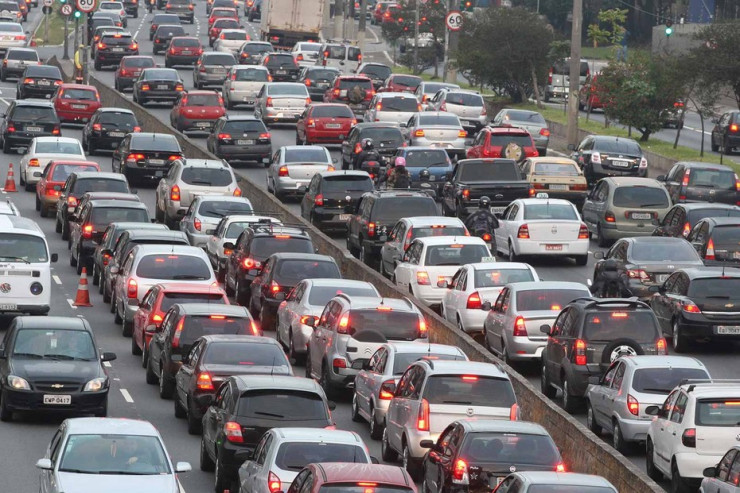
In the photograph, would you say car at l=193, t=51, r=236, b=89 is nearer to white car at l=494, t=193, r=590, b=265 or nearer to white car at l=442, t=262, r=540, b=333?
white car at l=494, t=193, r=590, b=265

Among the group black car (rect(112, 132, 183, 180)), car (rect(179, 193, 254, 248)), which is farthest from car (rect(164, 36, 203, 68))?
car (rect(179, 193, 254, 248))

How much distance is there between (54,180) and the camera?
1769 inches

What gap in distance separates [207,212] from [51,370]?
52.1 ft

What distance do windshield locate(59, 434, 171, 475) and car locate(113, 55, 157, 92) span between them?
56.5m

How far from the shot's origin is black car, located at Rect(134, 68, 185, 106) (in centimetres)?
6819

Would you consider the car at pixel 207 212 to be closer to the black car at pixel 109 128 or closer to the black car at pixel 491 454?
the black car at pixel 109 128

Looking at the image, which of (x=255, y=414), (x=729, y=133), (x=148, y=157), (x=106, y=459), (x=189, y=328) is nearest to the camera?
(x=106, y=459)

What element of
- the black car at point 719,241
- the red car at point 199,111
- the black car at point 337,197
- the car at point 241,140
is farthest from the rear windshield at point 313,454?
the red car at point 199,111

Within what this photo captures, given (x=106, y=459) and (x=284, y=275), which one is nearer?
(x=106, y=459)

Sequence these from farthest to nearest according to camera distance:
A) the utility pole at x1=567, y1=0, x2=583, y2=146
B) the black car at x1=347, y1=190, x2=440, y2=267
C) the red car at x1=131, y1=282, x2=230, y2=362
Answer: the utility pole at x1=567, y1=0, x2=583, y2=146, the black car at x1=347, y1=190, x2=440, y2=267, the red car at x1=131, y1=282, x2=230, y2=362

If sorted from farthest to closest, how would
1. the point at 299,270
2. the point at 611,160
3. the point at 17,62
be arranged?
the point at 17,62 < the point at 611,160 < the point at 299,270

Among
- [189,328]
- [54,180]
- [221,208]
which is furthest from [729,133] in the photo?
[189,328]

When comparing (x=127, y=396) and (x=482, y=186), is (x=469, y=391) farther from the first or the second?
(x=482, y=186)

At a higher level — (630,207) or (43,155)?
(630,207)
